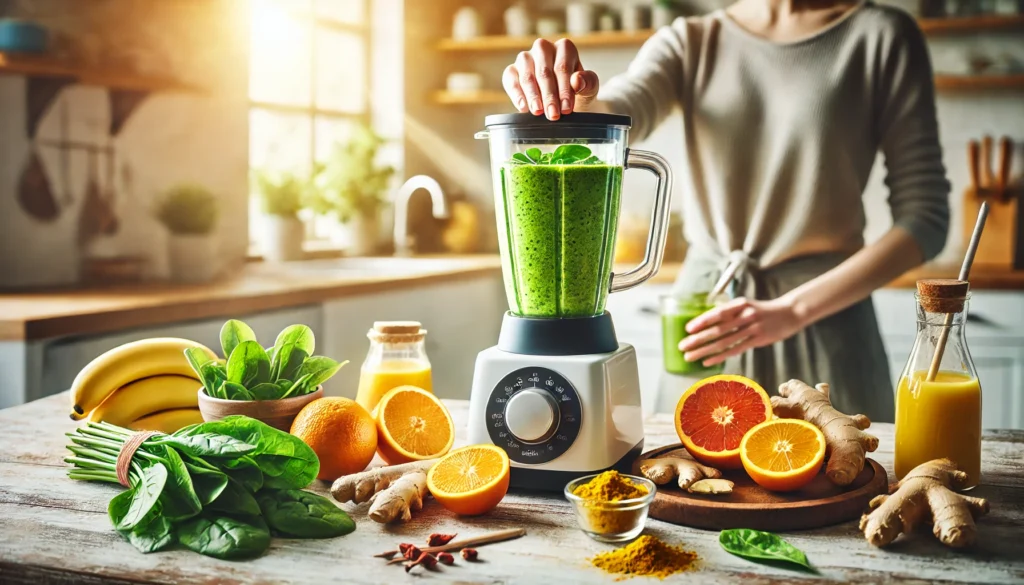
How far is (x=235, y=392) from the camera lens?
99cm

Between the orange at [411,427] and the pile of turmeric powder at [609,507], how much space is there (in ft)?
0.88

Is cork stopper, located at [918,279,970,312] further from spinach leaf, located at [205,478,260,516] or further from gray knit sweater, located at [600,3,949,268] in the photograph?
gray knit sweater, located at [600,3,949,268]

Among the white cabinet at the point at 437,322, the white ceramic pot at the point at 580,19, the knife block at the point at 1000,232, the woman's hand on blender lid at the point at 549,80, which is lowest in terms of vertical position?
the white cabinet at the point at 437,322

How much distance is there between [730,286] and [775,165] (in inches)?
10.4

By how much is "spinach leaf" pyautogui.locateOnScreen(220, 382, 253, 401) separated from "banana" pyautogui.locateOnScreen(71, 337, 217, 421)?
93 millimetres

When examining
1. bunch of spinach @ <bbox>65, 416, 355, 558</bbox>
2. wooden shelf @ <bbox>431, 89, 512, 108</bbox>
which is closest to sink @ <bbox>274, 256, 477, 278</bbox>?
wooden shelf @ <bbox>431, 89, 512, 108</bbox>

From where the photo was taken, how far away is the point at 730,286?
6.34 feet

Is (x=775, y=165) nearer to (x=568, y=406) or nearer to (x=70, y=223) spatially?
(x=568, y=406)

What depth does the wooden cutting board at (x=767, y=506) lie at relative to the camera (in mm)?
833

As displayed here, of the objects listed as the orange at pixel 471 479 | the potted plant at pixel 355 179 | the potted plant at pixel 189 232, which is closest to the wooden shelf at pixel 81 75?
the potted plant at pixel 189 232

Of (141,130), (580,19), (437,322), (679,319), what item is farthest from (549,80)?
(580,19)

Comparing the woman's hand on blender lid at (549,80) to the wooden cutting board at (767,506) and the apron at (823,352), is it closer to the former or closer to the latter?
the wooden cutting board at (767,506)

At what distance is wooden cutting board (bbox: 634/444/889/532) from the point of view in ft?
2.73

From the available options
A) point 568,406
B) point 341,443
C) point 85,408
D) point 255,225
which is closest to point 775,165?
point 568,406
